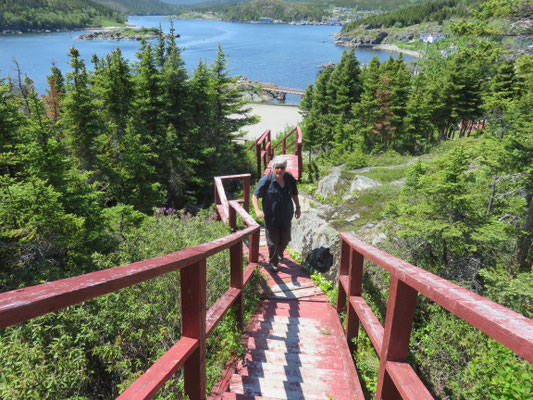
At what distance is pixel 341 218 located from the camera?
7234 mm

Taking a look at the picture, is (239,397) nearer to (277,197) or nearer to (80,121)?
(277,197)

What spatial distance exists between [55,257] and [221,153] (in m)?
13.2

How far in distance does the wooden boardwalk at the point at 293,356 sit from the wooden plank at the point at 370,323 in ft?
1.67

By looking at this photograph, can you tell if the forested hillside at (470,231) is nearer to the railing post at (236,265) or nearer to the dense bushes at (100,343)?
the railing post at (236,265)

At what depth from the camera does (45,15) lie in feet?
529

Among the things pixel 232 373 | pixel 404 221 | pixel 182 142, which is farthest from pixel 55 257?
pixel 182 142

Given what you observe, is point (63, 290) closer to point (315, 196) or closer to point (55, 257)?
point (55, 257)

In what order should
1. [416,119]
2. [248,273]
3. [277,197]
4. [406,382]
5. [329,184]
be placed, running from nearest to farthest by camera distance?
[406,382], [248,273], [277,197], [329,184], [416,119]

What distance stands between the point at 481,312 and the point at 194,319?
146cm

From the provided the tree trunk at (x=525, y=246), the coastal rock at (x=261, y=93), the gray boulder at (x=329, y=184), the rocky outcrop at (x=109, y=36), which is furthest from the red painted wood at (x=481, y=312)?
the rocky outcrop at (x=109, y=36)

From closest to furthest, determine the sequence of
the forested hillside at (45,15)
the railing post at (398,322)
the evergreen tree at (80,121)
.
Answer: the railing post at (398,322), the evergreen tree at (80,121), the forested hillside at (45,15)

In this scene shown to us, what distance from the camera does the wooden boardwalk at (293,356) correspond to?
277 centimetres

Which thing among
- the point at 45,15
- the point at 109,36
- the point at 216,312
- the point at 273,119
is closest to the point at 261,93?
the point at 273,119

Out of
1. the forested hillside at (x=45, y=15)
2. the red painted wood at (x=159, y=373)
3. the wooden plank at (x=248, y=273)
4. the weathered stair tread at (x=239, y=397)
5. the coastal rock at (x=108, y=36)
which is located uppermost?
the forested hillside at (x=45, y=15)
